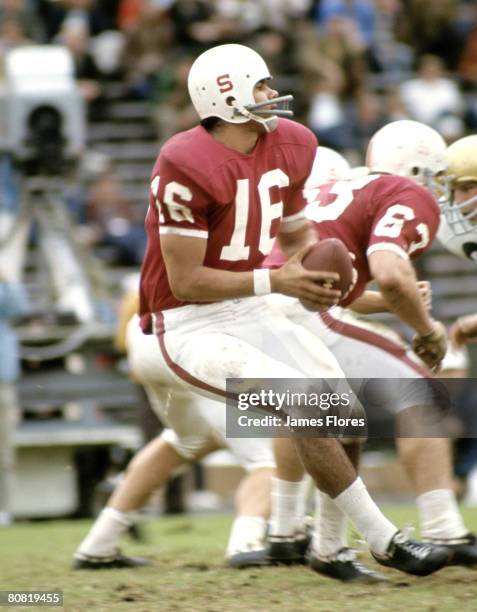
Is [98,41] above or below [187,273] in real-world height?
above

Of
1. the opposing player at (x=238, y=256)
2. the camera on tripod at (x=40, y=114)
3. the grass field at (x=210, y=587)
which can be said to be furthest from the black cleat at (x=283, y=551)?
the camera on tripod at (x=40, y=114)

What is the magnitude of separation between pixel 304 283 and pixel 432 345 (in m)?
0.59

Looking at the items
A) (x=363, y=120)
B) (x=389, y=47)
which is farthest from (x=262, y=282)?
(x=389, y=47)

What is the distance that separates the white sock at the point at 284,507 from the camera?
5770 millimetres

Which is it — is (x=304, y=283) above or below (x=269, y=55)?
below

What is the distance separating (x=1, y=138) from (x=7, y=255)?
0.86m

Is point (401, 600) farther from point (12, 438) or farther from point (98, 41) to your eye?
point (98, 41)

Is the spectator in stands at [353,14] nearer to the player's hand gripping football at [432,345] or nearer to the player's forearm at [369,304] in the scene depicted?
the player's forearm at [369,304]

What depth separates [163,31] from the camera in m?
12.4

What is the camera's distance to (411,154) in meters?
5.75

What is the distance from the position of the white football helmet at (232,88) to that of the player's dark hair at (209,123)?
0.02 metres

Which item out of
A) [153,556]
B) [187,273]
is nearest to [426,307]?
[187,273]

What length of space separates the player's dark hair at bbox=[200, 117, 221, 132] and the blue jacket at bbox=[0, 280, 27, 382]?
13.5 ft

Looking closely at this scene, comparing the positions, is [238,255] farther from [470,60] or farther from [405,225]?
[470,60]
